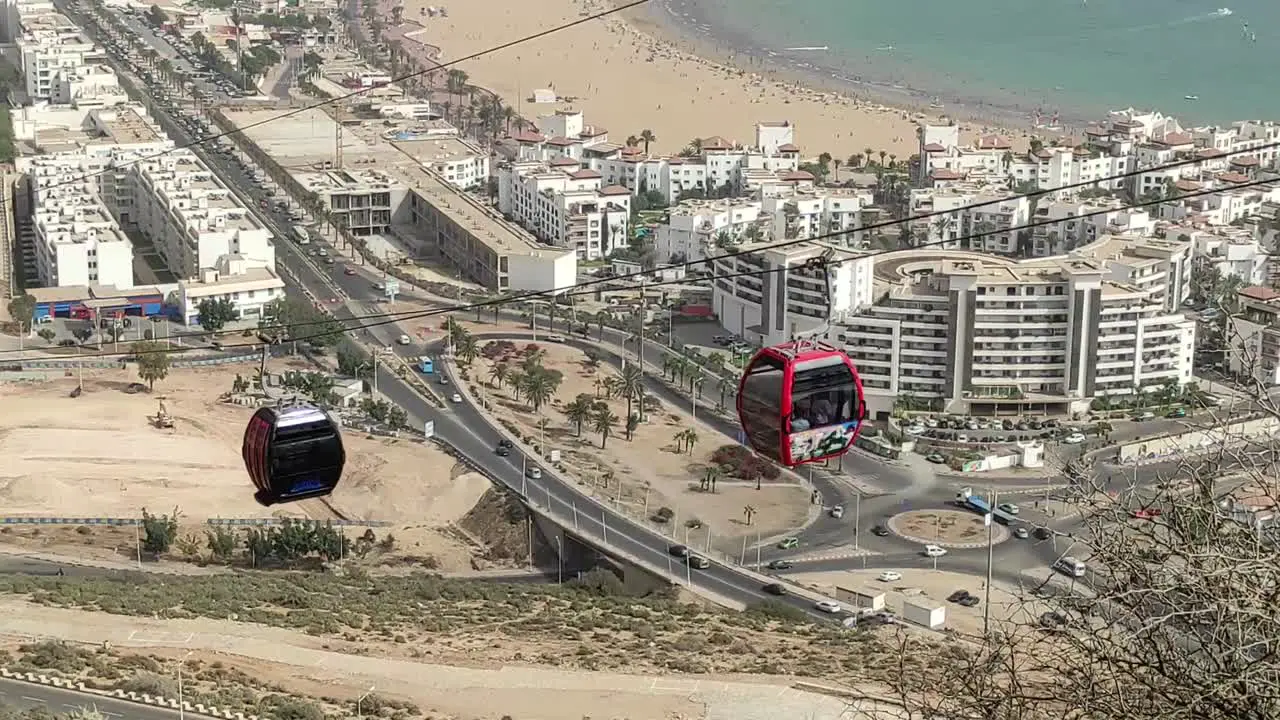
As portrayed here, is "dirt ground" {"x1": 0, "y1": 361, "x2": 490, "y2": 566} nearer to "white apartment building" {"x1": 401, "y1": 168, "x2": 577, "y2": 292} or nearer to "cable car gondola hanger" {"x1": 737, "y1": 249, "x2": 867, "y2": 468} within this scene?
"white apartment building" {"x1": 401, "y1": 168, "x2": 577, "y2": 292}

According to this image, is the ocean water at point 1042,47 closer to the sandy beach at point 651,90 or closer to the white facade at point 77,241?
the sandy beach at point 651,90

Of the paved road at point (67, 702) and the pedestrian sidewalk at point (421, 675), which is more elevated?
the paved road at point (67, 702)

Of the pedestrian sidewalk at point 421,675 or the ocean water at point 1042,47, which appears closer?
the pedestrian sidewalk at point 421,675

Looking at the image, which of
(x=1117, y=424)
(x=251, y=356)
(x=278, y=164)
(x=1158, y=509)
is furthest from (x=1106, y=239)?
(x=1158, y=509)

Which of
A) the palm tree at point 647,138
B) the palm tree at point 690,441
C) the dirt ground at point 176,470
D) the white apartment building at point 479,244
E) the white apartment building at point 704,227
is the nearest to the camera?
the dirt ground at point 176,470

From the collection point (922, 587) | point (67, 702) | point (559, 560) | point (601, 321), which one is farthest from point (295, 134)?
point (67, 702)

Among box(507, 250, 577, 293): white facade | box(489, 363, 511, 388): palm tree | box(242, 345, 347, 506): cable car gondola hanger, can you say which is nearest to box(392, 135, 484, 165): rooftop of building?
box(507, 250, 577, 293): white facade

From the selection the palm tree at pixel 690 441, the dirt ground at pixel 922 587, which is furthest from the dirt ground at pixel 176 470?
the dirt ground at pixel 922 587
